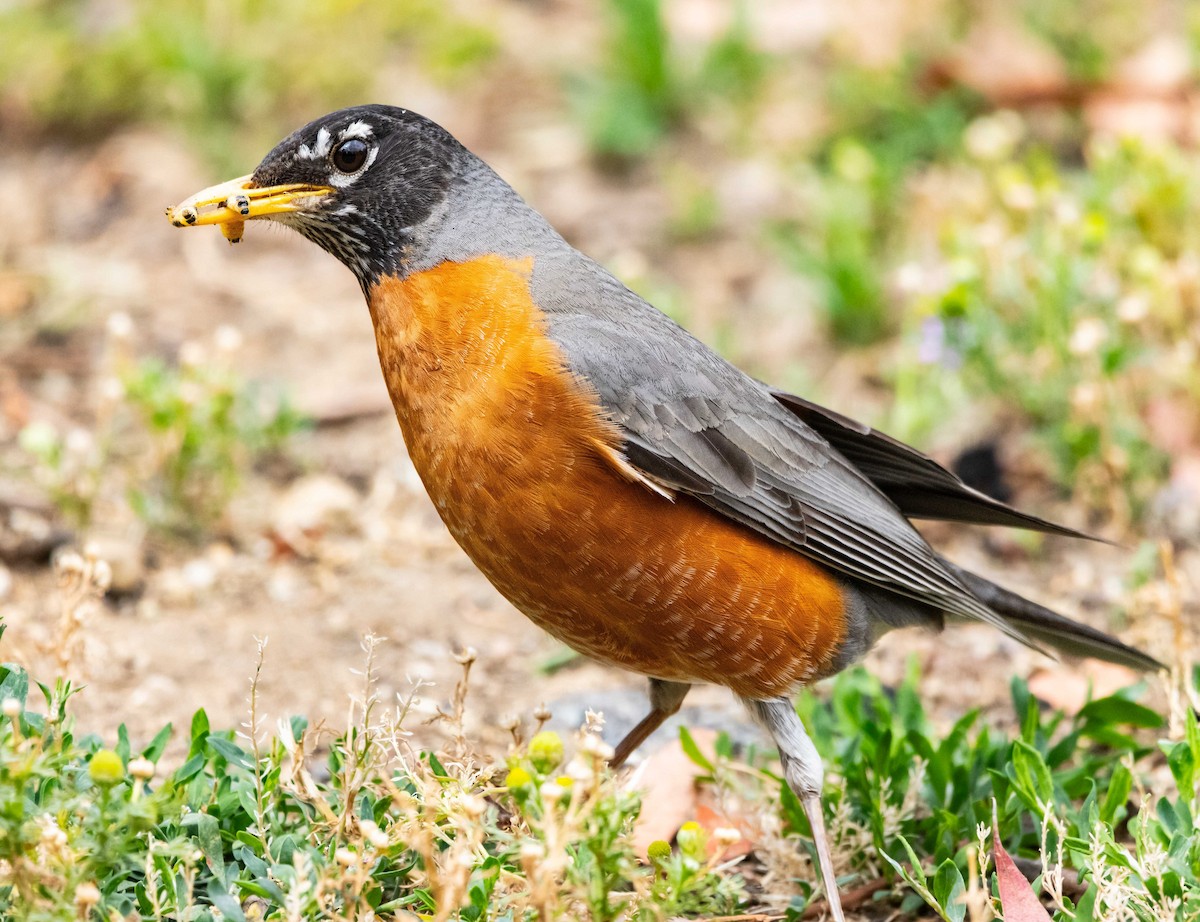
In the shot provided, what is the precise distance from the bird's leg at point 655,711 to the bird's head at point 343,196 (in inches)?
57.1

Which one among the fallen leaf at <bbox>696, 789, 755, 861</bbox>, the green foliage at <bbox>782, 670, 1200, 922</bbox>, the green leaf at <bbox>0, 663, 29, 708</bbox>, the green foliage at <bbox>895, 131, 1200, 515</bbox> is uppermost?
the green foliage at <bbox>895, 131, 1200, 515</bbox>

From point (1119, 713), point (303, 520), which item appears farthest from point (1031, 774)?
point (303, 520)

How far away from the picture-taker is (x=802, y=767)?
12.2 ft

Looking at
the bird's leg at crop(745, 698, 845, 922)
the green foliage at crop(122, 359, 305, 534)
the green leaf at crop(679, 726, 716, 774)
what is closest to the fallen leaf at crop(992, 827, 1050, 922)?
the bird's leg at crop(745, 698, 845, 922)

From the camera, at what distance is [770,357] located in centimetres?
660

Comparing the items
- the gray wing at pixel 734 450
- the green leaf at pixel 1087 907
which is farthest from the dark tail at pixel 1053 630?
the green leaf at pixel 1087 907

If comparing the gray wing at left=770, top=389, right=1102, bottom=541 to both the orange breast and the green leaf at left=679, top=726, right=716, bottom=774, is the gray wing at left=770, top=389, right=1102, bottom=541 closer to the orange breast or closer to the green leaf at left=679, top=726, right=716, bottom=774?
the orange breast

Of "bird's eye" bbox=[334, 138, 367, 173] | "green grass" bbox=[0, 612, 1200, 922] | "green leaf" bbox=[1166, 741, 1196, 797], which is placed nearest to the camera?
"green grass" bbox=[0, 612, 1200, 922]

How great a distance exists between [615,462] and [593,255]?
374cm

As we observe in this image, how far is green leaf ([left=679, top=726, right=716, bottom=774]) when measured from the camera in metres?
4.06

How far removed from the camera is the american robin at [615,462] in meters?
3.60

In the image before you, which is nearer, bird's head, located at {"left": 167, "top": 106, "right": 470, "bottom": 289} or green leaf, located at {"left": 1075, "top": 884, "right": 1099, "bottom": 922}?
green leaf, located at {"left": 1075, "top": 884, "right": 1099, "bottom": 922}

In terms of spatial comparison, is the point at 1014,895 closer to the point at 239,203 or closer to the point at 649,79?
the point at 239,203

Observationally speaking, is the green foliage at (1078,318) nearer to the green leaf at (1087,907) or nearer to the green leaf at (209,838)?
the green leaf at (1087,907)
